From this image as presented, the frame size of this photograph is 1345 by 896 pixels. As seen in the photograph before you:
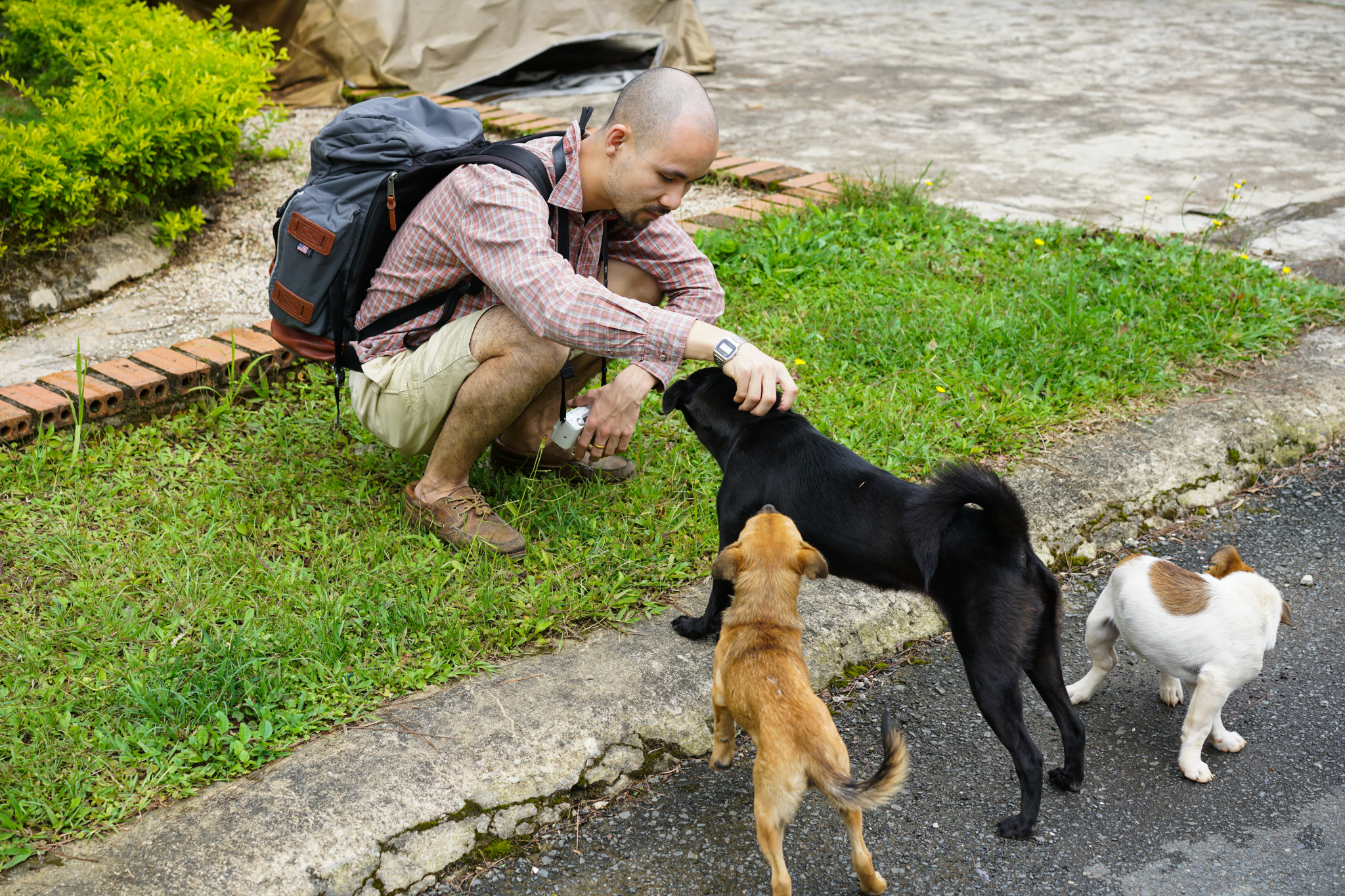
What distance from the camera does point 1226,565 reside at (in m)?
2.46

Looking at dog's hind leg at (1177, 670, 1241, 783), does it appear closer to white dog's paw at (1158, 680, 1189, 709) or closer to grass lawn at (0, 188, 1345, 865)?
white dog's paw at (1158, 680, 1189, 709)

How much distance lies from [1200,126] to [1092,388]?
3.98 m

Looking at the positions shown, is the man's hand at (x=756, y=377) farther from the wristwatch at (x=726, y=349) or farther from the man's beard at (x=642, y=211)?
the man's beard at (x=642, y=211)

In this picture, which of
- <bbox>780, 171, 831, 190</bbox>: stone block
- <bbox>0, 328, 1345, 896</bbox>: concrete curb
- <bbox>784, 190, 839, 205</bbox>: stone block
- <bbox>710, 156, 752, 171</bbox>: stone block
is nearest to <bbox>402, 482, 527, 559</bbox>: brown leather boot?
<bbox>0, 328, 1345, 896</bbox>: concrete curb

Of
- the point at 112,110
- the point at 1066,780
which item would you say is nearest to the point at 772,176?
the point at 112,110

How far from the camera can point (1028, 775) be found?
2.10 m

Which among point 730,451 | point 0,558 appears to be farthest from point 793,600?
point 0,558

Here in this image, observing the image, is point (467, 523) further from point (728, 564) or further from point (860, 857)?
point (860, 857)

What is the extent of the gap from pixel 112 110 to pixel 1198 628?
4265mm

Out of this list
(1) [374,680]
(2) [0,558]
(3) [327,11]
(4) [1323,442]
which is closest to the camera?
(1) [374,680]

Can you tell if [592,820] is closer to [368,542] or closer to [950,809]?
[950,809]

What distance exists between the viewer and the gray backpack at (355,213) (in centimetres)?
272

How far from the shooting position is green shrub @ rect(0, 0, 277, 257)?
13.0 ft

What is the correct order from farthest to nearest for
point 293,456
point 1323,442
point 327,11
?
1. point 327,11
2. point 1323,442
3. point 293,456
